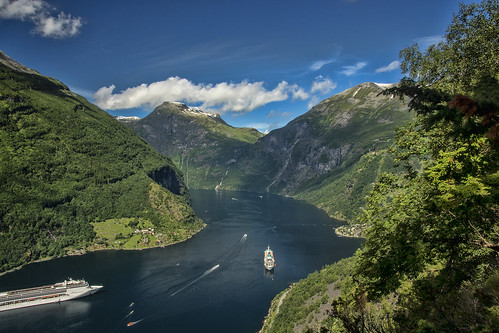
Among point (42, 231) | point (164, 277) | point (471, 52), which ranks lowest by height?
point (164, 277)

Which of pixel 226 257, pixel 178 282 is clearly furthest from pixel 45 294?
pixel 226 257

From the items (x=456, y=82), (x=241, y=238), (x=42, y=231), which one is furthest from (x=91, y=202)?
(x=456, y=82)

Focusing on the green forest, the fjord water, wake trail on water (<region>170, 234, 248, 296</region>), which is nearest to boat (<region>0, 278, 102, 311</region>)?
the fjord water

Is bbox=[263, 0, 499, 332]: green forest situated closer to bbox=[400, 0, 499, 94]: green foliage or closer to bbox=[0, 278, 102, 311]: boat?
bbox=[400, 0, 499, 94]: green foliage

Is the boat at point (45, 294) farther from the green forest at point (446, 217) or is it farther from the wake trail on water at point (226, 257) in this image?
the green forest at point (446, 217)

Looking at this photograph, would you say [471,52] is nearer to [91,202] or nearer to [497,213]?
[497,213]

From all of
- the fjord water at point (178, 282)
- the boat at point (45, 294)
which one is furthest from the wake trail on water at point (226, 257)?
the boat at point (45, 294)
